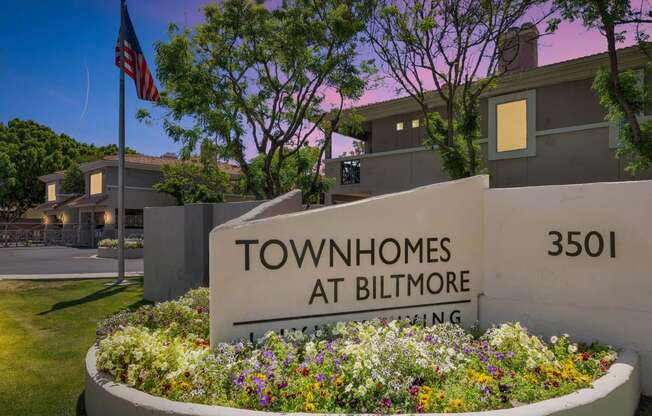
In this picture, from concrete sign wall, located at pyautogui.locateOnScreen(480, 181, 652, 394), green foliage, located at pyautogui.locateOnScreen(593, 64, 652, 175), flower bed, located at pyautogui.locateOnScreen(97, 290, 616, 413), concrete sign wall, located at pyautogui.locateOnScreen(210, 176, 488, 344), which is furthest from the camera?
green foliage, located at pyautogui.locateOnScreen(593, 64, 652, 175)

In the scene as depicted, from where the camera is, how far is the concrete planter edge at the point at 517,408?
3.54 meters

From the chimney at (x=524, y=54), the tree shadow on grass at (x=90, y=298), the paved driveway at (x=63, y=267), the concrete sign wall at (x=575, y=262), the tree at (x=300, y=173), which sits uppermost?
the chimney at (x=524, y=54)

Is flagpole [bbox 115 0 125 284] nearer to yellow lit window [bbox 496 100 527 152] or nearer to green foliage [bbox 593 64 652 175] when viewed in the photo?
yellow lit window [bbox 496 100 527 152]

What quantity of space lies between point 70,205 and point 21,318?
106 feet

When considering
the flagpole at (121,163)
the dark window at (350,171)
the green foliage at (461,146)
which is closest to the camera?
the flagpole at (121,163)

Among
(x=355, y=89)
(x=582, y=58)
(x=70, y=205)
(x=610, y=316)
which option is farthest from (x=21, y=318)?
(x=70, y=205)

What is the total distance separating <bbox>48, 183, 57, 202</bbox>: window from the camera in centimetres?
4443

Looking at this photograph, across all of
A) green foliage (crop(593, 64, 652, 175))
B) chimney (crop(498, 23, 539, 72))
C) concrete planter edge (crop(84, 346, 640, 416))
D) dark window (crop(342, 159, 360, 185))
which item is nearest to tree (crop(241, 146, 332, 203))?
dark window (crop(342, 159, 360, 185))

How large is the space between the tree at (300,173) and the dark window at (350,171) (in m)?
1.13

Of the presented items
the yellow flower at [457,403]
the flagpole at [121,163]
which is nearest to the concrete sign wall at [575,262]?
the yellow flower at [457,403]

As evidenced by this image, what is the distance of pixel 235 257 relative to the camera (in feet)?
15.8

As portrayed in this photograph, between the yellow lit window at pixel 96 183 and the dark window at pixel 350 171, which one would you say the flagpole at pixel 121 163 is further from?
the yellow lit window at pixel 96 183

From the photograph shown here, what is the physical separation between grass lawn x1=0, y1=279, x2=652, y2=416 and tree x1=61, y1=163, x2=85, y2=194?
105 feet

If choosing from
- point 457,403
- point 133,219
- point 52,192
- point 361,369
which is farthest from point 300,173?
point 52,192
